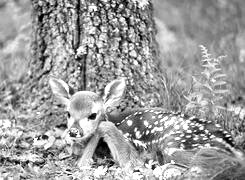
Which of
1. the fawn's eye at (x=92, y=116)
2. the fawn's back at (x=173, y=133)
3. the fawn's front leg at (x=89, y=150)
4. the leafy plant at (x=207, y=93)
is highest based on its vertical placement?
the leafy plant at (x=207, y=93)

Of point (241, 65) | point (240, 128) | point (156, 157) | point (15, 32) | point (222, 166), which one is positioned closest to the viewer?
point (222, 166)

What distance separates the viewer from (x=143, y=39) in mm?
6055

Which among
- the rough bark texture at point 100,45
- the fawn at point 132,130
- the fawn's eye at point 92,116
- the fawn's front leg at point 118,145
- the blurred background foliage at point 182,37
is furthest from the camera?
the blurred background foliage at point 182,37

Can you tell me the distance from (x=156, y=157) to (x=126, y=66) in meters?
1.25

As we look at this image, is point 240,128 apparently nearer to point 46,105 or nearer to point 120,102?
point 120,102

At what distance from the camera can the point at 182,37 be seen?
966 cm

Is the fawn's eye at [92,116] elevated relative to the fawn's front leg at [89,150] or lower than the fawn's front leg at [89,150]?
elevated

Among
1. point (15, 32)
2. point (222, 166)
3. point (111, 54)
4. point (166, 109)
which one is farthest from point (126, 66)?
point (15, 32)

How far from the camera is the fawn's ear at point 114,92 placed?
18.5 feet

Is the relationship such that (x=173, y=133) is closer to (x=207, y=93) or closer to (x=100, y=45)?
(x=207, y=93)

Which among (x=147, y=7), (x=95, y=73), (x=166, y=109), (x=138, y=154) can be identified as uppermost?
(x=147, y=7)

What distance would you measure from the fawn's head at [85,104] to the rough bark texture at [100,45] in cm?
31

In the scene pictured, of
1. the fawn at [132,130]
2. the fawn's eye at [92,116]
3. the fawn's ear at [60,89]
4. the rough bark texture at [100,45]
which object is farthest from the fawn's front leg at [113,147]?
the rough bark texture at [100,45]

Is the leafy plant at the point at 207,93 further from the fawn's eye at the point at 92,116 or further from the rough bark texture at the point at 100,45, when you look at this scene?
the fawn's eye at the point at 92,116
